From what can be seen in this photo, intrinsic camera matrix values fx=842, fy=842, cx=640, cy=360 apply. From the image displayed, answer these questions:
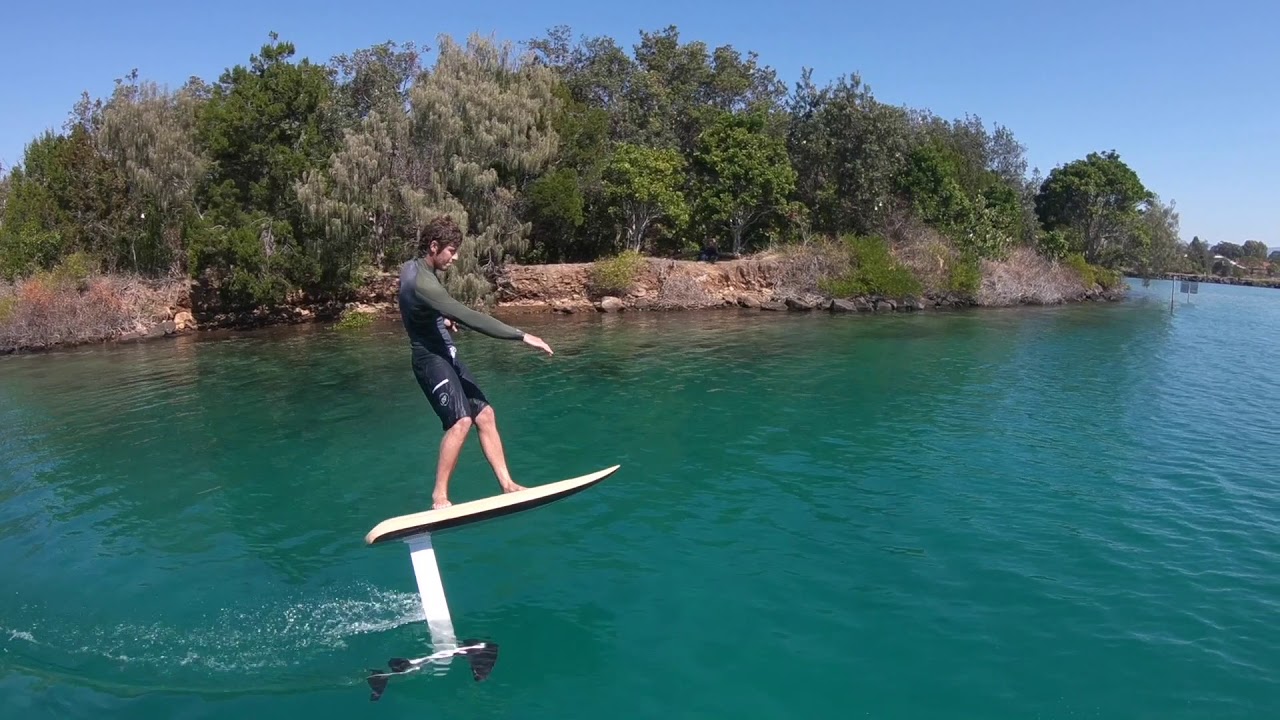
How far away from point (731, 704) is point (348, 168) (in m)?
31.3

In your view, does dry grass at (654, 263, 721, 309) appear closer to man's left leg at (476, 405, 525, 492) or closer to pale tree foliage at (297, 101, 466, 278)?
pale tree foliage at (297, 101, 466, 278)

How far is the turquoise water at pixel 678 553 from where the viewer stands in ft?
22.3

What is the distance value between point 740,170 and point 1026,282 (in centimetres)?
1762

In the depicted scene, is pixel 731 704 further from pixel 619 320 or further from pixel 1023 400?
pixel 619 320

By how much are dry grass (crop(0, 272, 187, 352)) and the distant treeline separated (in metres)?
2.12

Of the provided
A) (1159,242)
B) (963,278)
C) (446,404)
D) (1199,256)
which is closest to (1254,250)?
(1199,256)

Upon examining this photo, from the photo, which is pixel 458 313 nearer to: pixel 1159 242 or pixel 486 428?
pixel 486 428

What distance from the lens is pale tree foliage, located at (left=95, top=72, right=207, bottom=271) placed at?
1284 inches

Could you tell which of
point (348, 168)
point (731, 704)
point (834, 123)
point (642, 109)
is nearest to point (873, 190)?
point (834, 123)

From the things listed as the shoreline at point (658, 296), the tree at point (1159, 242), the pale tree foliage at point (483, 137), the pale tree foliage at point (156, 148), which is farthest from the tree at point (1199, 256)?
the pale tree foliage at point (156, 148)

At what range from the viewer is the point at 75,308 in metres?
29.8

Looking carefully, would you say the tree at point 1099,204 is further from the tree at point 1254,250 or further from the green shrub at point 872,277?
the tree at point 1254,250

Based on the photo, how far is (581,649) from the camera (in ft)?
24.1

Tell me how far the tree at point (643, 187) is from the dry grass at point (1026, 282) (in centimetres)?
1646
